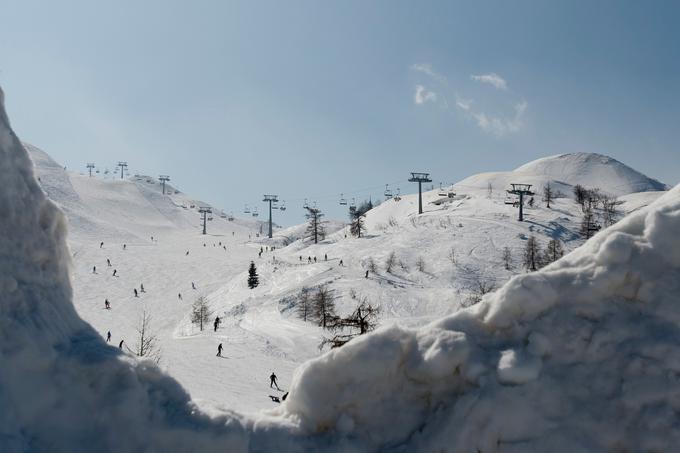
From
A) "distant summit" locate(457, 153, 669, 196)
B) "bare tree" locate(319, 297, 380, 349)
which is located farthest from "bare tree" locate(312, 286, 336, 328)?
"distant summit" locate(457, 153, 669, 196)

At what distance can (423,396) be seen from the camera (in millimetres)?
4590

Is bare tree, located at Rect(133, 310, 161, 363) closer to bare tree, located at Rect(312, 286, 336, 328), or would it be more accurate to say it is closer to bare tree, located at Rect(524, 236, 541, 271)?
bare tree, located at Rect(312, 286, 336, 328)

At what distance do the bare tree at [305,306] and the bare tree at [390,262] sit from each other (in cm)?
1186

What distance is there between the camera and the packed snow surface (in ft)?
12.9

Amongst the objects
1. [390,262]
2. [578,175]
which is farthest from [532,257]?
[578,175]

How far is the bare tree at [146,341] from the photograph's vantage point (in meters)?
27.0

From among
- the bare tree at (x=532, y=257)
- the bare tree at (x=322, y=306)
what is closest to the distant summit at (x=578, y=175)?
the bare tree at (x=532, y=257)

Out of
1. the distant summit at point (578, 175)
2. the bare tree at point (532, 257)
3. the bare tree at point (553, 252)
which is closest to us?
the bare tree at point (532, 257)

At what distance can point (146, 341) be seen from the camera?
32.8 meters

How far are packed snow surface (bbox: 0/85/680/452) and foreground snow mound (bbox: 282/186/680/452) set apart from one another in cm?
1

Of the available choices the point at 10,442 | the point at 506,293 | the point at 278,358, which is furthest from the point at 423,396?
the point at 278,358

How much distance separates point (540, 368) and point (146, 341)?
32.1 m

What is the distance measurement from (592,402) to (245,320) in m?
40.1

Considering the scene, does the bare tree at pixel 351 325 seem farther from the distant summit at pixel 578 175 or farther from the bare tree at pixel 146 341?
the distant summit at pixel 578 175
